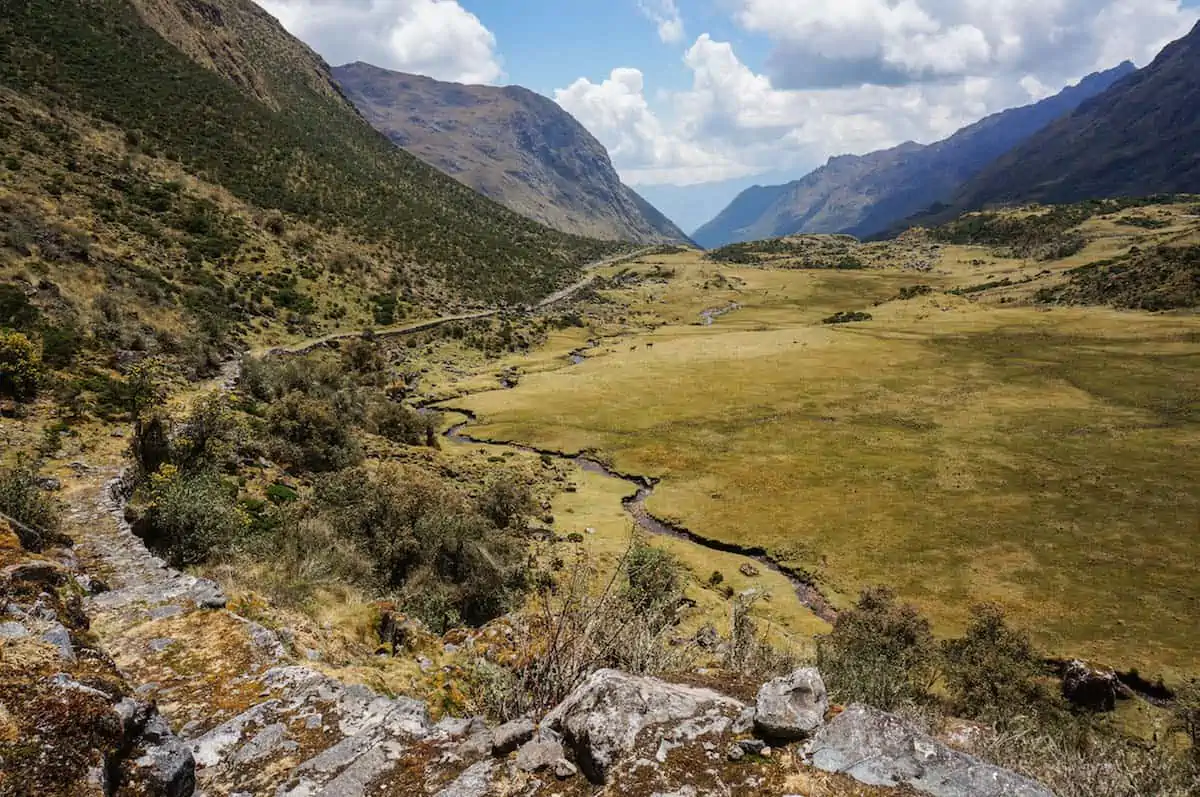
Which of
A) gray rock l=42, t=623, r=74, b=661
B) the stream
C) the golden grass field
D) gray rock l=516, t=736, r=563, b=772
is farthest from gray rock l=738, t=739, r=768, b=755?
the golden grass field

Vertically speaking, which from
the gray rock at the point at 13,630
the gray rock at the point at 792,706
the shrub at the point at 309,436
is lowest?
the shrub at the point at 309,436

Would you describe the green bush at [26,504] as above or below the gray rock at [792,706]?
above

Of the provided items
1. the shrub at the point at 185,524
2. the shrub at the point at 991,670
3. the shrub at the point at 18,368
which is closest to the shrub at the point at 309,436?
the shrub at the point at 18,368

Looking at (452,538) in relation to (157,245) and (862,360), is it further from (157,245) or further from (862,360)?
(862,360)

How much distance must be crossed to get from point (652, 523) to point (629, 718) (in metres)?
45.6

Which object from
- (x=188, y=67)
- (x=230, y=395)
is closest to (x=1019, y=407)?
(x=230, y=395)

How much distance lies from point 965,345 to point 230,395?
116 meters

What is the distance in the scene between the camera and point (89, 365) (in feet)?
99.6

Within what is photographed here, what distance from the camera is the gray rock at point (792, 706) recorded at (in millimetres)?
7148

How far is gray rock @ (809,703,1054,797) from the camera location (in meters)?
6.49

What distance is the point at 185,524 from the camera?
1894cm

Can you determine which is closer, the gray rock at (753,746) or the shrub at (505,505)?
the gray rock at (753,746)

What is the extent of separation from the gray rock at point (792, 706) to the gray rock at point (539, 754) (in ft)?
8.06

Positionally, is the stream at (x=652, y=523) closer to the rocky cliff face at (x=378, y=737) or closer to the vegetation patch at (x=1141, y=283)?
the rocky cliff face at (x=378, y=737)
